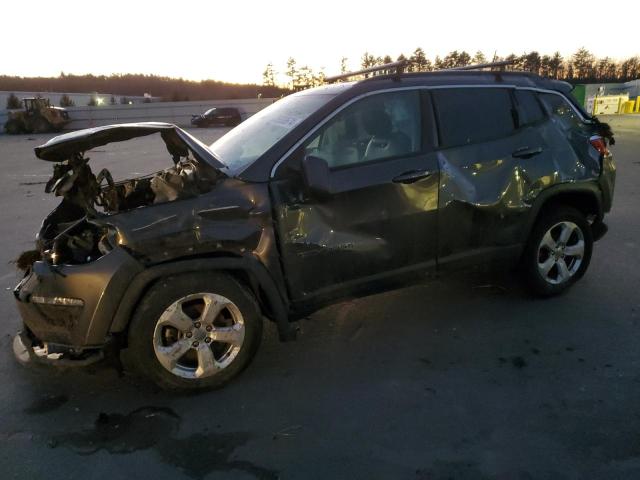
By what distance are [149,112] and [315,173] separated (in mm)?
42838

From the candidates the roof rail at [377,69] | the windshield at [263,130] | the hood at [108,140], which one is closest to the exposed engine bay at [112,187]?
the hood at [108,140]

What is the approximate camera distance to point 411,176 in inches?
139

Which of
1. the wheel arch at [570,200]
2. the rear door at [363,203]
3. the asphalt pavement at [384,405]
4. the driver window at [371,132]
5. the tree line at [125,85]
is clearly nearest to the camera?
the asphalt pavement at [384,405]

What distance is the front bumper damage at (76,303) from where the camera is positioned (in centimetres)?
286

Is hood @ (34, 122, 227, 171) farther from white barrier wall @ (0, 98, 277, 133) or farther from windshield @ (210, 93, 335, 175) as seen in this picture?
white barrier wall @ (0, 98, 277, 133)

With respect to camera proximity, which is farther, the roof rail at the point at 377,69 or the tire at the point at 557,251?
the tire at the point at 557,251

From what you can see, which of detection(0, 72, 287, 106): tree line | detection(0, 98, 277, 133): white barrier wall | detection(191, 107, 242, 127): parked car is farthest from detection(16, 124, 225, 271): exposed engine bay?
detection(0, 72, 287, 106): tree line

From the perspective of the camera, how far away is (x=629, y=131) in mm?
21078

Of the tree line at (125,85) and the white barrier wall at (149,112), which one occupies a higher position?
the tree line at (125,85)

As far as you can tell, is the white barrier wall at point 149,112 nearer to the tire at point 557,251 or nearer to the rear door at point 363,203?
the tire at point 557,251

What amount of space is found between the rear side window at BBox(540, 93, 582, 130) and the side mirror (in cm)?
224

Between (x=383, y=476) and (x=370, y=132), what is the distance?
2.22 metres

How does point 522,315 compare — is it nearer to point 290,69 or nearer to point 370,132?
point 370,132

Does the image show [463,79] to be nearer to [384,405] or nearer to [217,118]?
[384,405]
